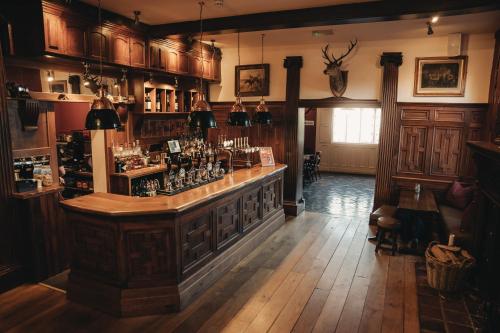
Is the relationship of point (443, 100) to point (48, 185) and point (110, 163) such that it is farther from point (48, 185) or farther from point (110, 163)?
point (48, 185)

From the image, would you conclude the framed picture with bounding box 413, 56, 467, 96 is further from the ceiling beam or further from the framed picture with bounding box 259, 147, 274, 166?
the framed picture with bounding box 259, 147, 274, 166

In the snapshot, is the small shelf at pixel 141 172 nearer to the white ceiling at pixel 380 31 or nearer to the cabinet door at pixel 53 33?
the cabinet door at pixel 53 33

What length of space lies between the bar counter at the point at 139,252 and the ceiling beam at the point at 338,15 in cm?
245

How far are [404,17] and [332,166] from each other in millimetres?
8131

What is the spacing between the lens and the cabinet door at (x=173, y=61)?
19.3 ft

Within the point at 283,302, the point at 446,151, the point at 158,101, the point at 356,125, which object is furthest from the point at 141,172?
the point at 356,125

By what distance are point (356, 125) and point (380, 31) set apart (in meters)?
6.49

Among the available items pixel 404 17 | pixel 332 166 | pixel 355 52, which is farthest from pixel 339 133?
pixel 404 17

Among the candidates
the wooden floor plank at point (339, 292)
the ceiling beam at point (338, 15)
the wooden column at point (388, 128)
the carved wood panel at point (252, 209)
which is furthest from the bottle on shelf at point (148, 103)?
the wooden column at point (388, 128)

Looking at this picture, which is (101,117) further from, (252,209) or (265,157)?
(265,157)

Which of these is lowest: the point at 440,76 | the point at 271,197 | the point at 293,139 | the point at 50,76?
the point at 271,197

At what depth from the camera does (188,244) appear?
12.4ft

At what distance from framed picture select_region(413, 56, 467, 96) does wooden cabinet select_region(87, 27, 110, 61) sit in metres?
4.93

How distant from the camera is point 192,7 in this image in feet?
14.6
